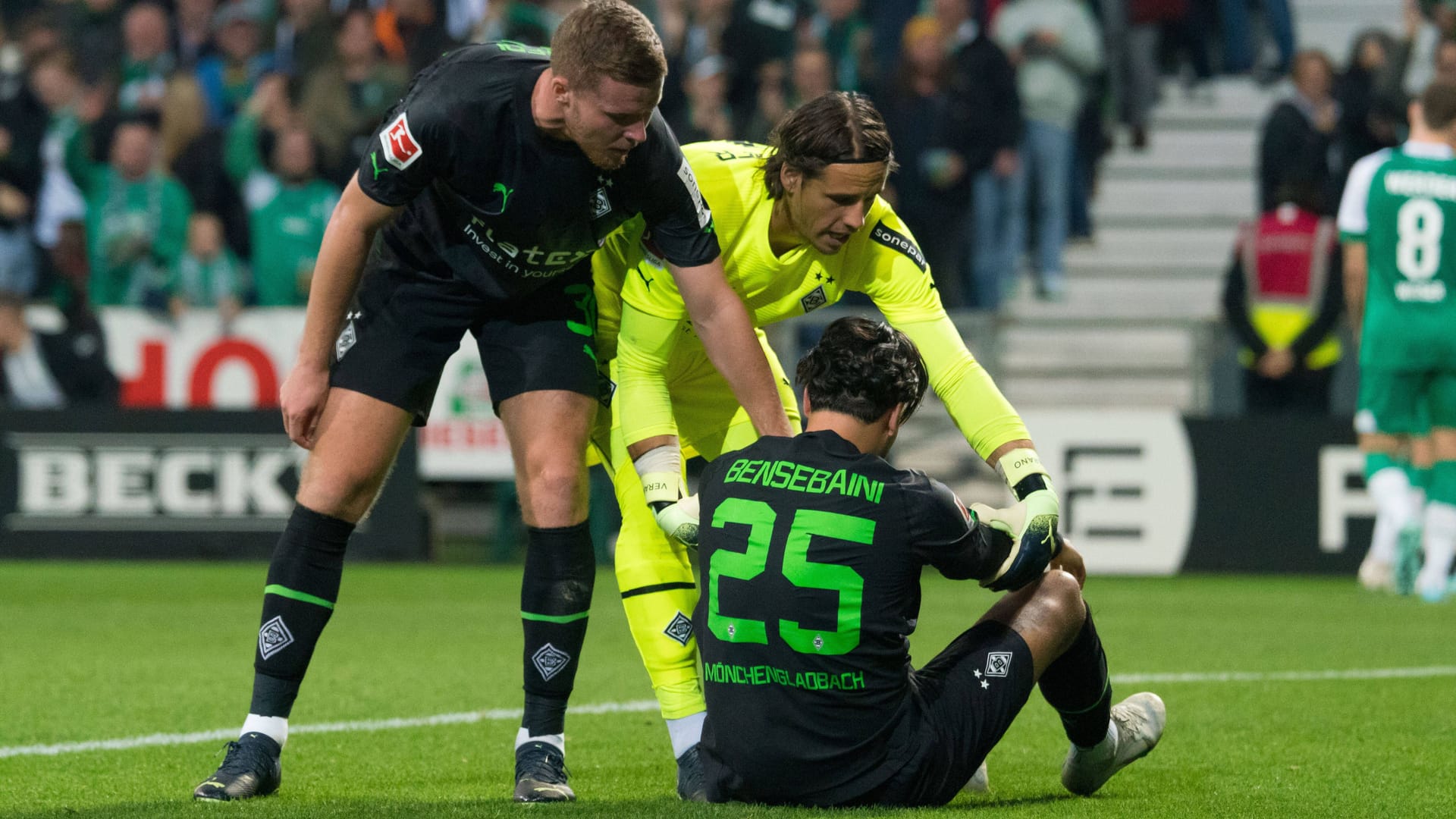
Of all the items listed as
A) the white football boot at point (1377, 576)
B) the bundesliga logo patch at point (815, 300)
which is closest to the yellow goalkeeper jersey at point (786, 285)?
the bundesliga logo patch at point (815, 300)

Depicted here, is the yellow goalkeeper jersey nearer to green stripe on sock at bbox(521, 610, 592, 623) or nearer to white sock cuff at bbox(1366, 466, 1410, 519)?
green stripe on sock at bbox(521, 610, 592, 623)

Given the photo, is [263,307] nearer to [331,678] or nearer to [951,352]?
[331,678]

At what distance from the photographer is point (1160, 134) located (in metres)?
16.0

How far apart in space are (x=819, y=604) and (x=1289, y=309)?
9.12 m

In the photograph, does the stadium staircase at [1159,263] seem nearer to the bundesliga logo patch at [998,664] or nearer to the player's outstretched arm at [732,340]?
the player's outstretched arm at [732,340]

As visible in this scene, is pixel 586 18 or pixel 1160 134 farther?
pixel 1160 134

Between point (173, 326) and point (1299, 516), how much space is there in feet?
24.7

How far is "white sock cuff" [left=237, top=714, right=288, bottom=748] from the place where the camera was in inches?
178

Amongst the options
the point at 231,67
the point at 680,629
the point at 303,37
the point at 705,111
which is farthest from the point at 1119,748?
the point at 231,67

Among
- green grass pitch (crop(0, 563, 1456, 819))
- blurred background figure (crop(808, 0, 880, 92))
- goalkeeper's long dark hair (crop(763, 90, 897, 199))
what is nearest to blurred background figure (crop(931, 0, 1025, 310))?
blurred background figure (crop(808, 0, 880, 92))

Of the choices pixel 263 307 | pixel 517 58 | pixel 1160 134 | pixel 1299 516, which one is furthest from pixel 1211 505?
pixel 517 58

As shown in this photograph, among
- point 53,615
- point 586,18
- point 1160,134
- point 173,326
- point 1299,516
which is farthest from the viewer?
point 1160,134

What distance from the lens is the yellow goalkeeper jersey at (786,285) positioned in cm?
478

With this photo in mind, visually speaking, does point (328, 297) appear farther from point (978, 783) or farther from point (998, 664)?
point (978, 783)
